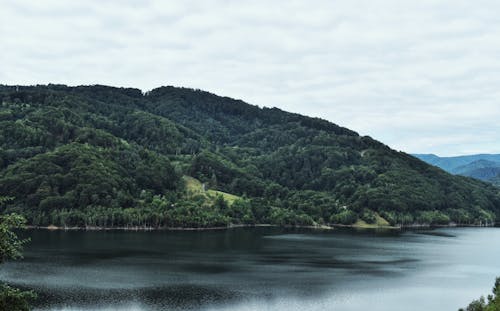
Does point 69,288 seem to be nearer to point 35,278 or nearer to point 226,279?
point 35,278

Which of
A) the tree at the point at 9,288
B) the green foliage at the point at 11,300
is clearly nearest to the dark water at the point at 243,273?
the tree at the point at 9,288

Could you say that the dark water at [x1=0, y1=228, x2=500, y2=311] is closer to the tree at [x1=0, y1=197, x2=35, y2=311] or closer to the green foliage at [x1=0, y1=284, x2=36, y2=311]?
the tree at [x1=0, y1=197, x2=35, y2=311]

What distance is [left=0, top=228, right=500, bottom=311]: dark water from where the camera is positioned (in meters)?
87.6

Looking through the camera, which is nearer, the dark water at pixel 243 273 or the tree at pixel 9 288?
the tree at pixel 9 288

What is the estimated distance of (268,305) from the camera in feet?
282

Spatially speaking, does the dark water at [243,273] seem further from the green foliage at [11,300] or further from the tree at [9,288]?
the green foliage at [11,300]

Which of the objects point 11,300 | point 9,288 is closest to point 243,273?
point 9,288

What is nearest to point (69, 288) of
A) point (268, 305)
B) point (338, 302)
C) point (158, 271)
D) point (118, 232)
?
point (158, 271)

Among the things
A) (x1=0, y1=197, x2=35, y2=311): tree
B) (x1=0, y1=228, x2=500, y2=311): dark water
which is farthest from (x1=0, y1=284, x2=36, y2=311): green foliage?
(x1=0, y1=228, x2=500, y2=311): dark water

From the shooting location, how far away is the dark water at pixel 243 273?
8762cm

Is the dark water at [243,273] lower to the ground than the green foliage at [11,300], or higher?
lower

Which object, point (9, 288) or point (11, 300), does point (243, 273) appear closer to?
point (9, 288)

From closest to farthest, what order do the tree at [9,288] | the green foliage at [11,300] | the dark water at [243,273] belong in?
the green foliage at [11,300] → the tree at [9,288] → the dark water at [243,273]

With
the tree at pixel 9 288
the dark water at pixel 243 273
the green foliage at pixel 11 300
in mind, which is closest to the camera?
the green foliage at pixel 11 300
